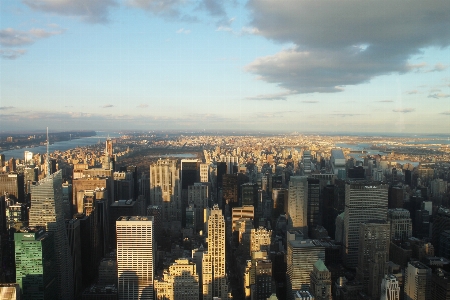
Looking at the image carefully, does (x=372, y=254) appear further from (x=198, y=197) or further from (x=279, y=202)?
(x=198, y=197)

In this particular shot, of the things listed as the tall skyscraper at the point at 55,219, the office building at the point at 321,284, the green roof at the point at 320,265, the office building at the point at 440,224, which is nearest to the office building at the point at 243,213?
the green roof at the point at 320,265

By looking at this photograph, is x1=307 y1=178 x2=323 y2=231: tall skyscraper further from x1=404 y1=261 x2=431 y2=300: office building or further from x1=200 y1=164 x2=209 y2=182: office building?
x1=404 y1=261 x2=431 y2=300: office building

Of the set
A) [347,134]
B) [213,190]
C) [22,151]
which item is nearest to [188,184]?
[213,190]

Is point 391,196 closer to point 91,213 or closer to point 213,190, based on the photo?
point 213,190

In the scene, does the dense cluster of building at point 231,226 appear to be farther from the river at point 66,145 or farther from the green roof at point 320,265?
the river at point 66,145

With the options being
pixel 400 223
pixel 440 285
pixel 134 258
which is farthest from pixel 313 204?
pixel 134 258

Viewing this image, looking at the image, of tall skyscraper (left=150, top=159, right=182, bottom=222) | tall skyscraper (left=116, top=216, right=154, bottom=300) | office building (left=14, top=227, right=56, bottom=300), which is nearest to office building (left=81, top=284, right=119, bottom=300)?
tall skyscraper (left=116, top=216, right=154, bottom=300)

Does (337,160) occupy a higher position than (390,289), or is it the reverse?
(337,160)
